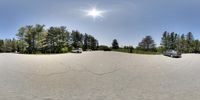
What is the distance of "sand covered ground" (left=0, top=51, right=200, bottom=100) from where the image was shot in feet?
14.3

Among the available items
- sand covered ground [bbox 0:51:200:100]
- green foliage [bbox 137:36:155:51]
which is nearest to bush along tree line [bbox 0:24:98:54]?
sand covered ground [bbox 0:51:200:100]

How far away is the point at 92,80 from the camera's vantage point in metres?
5.52

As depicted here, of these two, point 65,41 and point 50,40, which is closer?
Answer: point 50,40

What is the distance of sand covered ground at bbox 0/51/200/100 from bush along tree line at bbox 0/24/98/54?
46 centimetres

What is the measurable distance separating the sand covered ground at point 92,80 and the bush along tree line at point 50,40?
18.0 inches

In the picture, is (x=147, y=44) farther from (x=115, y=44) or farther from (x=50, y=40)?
(x=50, y=40)

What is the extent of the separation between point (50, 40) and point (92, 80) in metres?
1.99

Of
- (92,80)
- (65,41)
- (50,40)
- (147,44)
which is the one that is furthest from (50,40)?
(147,44)

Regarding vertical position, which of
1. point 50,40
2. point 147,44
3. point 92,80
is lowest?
point 92,80

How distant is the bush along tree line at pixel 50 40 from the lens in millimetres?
6195

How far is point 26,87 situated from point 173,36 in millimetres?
4678

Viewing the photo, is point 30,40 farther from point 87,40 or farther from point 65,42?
point 87,40

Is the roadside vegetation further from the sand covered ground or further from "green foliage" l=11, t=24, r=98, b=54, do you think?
the sand covered ground

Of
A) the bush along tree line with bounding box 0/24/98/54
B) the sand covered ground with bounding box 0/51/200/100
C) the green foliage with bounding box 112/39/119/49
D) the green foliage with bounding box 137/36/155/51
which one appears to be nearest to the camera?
the sand covered ground with bounding box 0/51/200/100
